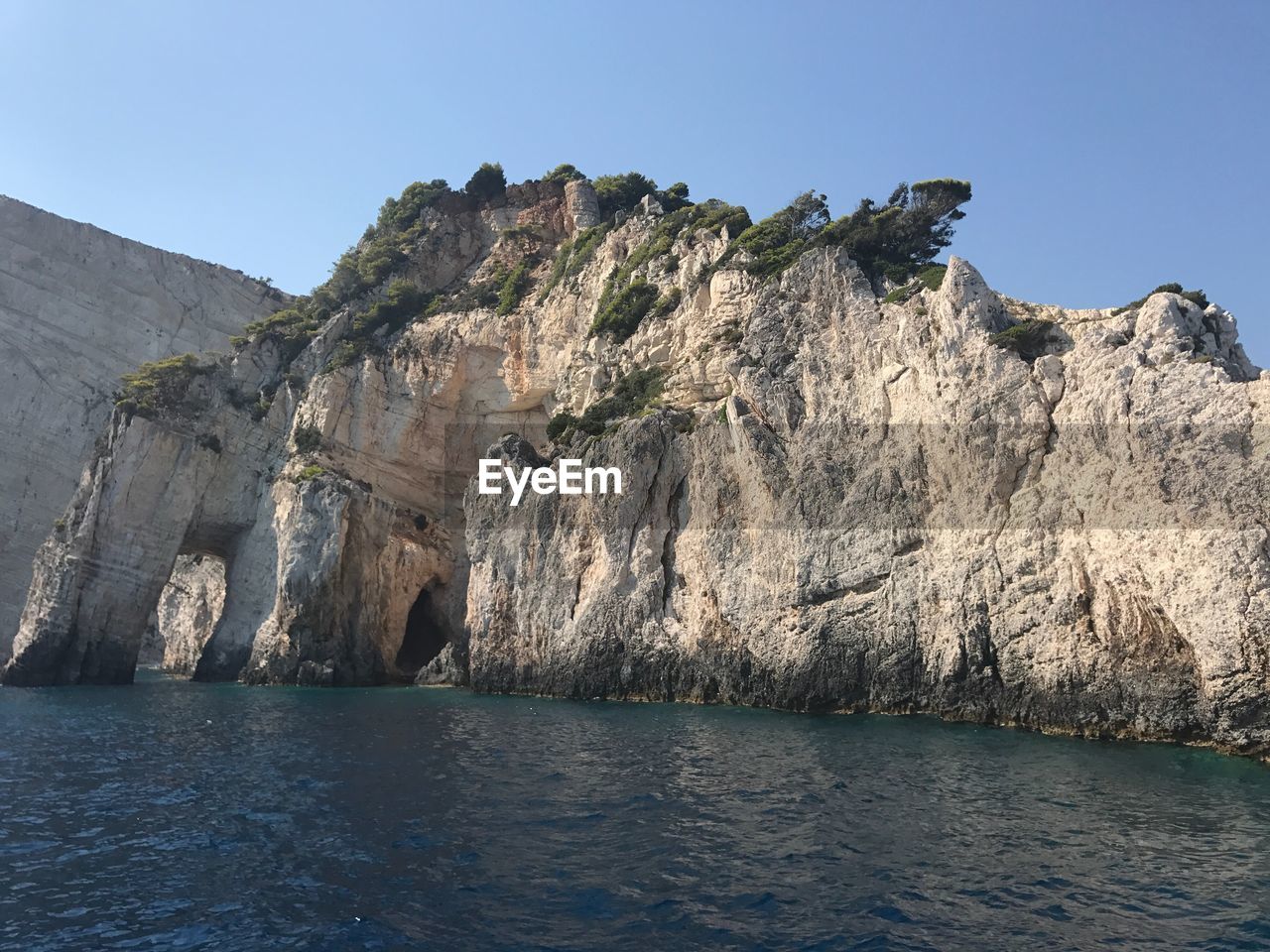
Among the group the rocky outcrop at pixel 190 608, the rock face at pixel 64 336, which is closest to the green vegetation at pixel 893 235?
the rocky outcrop at pixel 190 608

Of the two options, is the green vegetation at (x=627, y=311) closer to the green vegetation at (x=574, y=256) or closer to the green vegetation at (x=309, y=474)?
the green vegetation at (x=574, y=256)

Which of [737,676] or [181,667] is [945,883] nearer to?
[737,676]

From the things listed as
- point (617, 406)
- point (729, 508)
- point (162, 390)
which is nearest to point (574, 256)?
point (617, 406)

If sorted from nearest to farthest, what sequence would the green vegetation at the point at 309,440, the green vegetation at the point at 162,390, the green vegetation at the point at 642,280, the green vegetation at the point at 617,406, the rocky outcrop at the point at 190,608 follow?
1. the green vegetation at the point at 617,406
2. the green vegetation at the point at 642,280
3. the green vegetation at the point at 162,390
4. the green vegetation at the point at 309,440
5. the rocky outcrop at the point at 190,608

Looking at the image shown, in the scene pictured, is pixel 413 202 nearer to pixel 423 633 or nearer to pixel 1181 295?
pixel 423 633

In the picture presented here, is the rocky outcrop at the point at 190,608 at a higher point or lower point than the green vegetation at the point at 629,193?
lower

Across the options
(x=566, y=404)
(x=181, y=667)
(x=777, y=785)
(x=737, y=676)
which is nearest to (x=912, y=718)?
(x=737, y=676)

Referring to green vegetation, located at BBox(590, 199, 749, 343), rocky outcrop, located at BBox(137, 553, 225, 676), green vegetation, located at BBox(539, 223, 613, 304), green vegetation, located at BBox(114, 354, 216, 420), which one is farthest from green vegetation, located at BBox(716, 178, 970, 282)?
rocky outcrop, located at BBox(137, 553, 225, 676)

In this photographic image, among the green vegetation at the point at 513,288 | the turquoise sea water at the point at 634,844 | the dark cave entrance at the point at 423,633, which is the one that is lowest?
the turquoise sea water at the point at 634,844

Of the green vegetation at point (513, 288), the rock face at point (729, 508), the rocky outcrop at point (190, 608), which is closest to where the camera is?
the rock face at point (729, 508)
